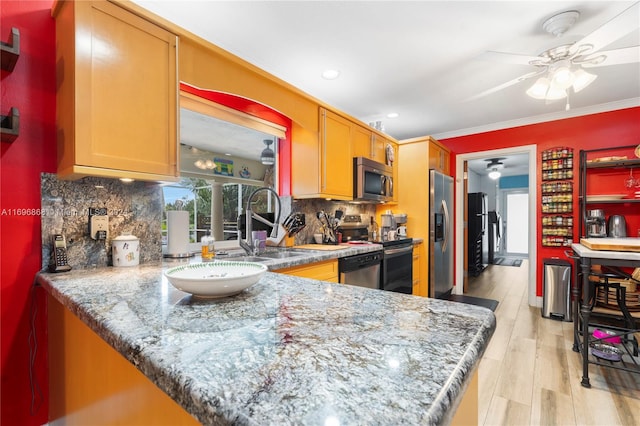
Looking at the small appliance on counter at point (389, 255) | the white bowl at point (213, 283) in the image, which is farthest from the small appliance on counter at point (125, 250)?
the small appliance on counter at point (389, 255)

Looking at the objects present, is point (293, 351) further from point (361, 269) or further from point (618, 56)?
point (618, 56)

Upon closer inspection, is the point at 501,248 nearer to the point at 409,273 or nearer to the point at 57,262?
the point at 409,273

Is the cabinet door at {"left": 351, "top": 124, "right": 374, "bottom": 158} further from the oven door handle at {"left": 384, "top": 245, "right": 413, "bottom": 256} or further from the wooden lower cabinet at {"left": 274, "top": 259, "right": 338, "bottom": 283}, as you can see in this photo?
the wooden lower cabinet at {"left": 274, "top": 259, "right": 338, "bottom": 283}

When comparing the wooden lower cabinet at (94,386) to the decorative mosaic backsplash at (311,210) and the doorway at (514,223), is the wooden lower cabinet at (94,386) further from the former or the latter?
the doorway at (514,223)

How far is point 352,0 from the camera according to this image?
5.95ft

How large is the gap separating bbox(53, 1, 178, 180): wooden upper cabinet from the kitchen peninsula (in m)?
0.68

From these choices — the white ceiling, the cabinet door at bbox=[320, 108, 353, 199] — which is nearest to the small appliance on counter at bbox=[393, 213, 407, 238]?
the cabinet door at bbox=[320, 108, 353, 199]

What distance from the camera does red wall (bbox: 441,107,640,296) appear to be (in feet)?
11.2

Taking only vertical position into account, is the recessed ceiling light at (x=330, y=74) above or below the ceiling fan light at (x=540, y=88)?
above

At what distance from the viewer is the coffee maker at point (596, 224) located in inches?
134

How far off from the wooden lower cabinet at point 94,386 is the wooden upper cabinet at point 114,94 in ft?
2.35

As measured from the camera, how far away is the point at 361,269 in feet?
8.80

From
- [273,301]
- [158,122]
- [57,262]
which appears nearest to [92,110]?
[158,122]

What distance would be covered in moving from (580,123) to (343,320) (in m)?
4.61
